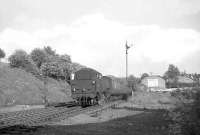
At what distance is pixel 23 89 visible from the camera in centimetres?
4000

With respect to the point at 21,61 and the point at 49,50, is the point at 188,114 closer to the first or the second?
the point at 21,61

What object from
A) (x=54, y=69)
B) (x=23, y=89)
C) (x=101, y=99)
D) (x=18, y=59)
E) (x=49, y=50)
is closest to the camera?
(x=101, y=99)

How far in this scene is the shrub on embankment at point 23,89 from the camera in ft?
116

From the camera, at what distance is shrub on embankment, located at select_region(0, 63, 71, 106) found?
35366 mm

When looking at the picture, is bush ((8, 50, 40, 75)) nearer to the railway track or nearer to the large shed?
the railway track

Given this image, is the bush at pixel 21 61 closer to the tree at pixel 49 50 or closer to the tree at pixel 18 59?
the tree at pixel 18 59

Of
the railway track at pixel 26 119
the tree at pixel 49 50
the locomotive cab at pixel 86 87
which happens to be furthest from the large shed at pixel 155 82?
the railway track at pixel 26 119

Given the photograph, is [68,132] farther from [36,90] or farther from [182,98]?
[36,90]

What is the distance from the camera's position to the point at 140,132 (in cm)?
1324

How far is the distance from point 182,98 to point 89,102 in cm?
1625

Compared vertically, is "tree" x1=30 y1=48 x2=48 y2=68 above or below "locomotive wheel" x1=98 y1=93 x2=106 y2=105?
above

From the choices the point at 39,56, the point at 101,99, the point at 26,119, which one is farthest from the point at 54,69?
the point at 26,119

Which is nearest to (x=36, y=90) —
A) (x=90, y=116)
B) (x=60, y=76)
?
(x=60, y=76)

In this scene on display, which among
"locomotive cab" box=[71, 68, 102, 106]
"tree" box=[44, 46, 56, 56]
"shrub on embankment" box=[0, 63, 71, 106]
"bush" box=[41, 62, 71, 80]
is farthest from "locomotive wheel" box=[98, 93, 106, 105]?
"tree" box=[44, 46, 56, 56]
